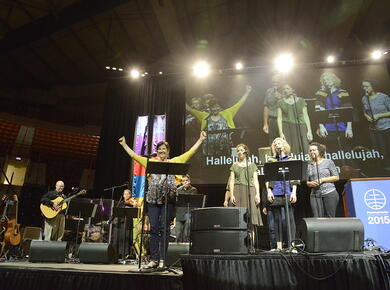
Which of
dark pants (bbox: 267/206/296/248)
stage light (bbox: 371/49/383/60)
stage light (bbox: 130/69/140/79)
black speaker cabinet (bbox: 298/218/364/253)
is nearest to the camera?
black speaker cabinet (bbox: 298/218/364/253)

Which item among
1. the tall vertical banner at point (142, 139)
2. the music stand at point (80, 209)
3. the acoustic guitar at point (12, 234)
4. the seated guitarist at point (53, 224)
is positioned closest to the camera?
the music stand at point (80, 209)

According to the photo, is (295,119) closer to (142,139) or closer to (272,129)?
(272,129)

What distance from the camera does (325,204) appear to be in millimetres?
4410

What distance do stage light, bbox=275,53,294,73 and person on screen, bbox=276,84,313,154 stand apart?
27.6 inches

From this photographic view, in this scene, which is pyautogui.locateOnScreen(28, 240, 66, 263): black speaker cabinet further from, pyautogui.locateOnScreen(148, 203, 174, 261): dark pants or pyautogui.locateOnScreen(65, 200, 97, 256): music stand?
pyautogui.locateOnScreen(148, 203, 174, 261): dark pants

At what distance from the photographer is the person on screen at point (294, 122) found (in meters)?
7.25

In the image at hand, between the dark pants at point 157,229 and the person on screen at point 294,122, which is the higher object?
the person on screen at point 294,122

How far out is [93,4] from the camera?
764cm

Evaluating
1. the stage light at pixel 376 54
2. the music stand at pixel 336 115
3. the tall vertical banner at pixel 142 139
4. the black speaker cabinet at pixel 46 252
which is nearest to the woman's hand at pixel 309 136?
the music stand at pixel 336 115

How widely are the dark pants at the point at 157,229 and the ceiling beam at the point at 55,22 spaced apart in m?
5.72

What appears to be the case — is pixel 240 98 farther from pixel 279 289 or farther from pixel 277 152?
pixel 279 289

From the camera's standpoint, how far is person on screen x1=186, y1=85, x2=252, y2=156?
25.2 feet

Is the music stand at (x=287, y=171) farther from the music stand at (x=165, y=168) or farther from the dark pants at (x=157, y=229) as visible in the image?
the dark pants at (x=157, y=229)

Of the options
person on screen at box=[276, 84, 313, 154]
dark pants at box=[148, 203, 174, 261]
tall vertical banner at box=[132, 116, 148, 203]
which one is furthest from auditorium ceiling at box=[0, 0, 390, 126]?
dark pants at box=[148, 203, 174, 261]
